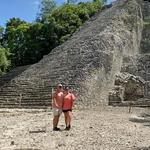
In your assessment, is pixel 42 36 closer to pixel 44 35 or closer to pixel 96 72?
pixel 44 35

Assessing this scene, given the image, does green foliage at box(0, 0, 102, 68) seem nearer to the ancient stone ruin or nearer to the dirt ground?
the ancient stone ruin

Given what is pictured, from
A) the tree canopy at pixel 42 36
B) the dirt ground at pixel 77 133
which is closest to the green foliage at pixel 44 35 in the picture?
the tree canopy at pixel 42 36

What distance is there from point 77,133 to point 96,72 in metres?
11.8

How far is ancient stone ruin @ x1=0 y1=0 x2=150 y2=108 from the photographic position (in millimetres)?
26453

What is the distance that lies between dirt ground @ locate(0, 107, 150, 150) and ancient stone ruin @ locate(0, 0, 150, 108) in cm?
509

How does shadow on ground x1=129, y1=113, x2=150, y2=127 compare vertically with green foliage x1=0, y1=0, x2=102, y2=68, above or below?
below

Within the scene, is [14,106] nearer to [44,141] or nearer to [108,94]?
[108,94]

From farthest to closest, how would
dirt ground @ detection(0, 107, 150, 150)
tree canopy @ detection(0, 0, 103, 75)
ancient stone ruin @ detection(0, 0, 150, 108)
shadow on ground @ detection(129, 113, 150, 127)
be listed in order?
tree canopy @ detection(0, 0, 103, 75) → ancient stone ruin @ detection(0, 0, 150, 108) → shadow on ground @ detection(129, 113, 150, 127) → dirt ground @ detection(0, 107, 150, 150)

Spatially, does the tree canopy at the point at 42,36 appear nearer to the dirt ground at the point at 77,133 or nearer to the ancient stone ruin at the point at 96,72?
the ancient stone ruin at the point at 96,72

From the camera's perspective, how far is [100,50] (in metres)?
29.3

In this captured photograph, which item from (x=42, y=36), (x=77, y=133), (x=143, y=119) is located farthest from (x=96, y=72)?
(x=42, y=36)

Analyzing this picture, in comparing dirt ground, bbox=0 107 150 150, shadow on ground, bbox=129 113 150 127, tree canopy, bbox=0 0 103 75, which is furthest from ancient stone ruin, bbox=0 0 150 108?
tree canopy, bbox=0 0 103 75

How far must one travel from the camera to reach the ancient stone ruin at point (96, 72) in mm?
26453

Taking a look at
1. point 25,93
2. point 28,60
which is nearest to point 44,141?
point 25,93
